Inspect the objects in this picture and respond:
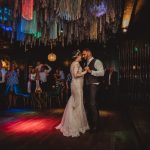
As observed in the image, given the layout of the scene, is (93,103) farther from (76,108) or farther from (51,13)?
(51,13)

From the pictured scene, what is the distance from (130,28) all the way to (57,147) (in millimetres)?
7613

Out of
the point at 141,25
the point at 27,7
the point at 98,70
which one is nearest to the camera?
the point at 27,7

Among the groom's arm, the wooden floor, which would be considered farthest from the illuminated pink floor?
the groom's arm

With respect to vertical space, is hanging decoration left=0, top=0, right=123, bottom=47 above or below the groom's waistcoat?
above

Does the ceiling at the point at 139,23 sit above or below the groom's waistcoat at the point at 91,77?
above

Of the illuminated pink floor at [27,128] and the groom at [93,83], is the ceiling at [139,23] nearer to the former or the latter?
the groom at [93,83]

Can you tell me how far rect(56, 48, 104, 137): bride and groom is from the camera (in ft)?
19.2

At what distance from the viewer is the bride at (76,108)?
5.87 meters

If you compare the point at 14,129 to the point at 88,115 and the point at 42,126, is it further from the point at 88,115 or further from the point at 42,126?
the point at 88,115

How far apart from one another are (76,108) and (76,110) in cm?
5

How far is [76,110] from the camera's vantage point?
6.04 m

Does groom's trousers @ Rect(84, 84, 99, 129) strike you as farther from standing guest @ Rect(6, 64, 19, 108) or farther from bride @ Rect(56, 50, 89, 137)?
standing guest @ Rect(6, 64, 19, 108)

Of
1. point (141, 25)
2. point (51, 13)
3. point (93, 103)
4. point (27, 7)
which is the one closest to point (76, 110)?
point (93, 103)

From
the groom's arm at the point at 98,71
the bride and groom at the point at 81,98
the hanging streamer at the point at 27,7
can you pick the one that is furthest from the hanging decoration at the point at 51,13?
the groom's arm at the point at 98,71
